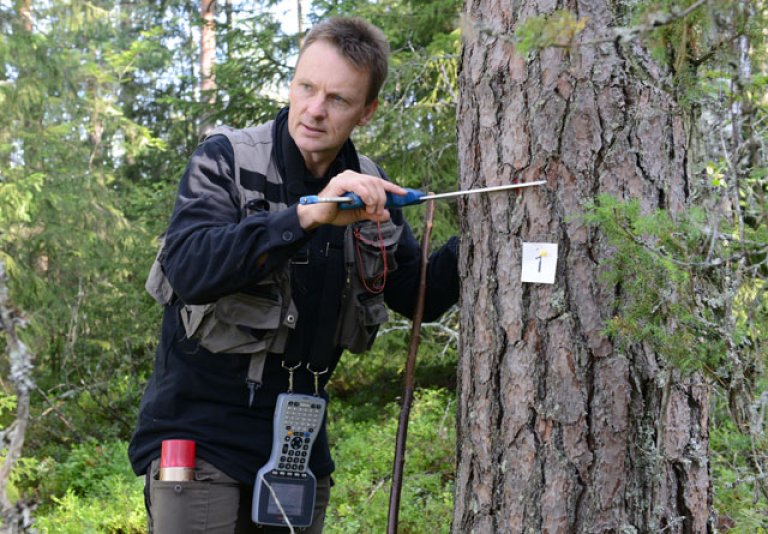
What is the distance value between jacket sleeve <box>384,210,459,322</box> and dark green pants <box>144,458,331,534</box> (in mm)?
963

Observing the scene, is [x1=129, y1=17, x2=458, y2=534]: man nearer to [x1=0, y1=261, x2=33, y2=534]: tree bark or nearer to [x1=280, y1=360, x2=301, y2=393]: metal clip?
[x1=280, y1=360, x2=301, y2=393]: metal clip

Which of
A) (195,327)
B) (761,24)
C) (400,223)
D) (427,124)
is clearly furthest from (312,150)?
(427,124)

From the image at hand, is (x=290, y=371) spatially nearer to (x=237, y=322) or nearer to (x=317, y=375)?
(x=317, y=375)

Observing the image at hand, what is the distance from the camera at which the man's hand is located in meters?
2.52

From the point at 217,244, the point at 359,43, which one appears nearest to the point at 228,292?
the point at 217,244

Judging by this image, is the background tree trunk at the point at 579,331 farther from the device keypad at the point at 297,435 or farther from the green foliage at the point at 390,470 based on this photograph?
the green foliage at the point at 390,470

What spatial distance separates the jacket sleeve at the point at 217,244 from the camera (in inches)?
100

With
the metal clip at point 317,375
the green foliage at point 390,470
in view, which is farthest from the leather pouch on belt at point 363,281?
the green foliage at point 390,470

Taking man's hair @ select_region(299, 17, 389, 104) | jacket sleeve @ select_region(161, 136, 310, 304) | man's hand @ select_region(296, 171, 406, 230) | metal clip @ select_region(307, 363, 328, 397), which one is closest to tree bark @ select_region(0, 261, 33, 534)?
jacket sleeve @ select_region(161, 136, 310, 304)

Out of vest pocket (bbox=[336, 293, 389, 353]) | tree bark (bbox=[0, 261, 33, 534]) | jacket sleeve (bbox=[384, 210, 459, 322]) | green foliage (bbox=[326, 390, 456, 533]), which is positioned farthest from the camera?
green foliage (bbox=[326, 390, 456, 533])

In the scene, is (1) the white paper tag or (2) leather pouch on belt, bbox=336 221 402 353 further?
(2) leather pouch on belt, bbox=336 221 402 353

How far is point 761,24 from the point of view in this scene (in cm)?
209

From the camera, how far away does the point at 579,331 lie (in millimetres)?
2465

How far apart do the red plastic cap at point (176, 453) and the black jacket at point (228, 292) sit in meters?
0.07
